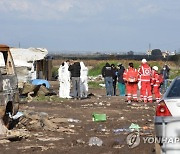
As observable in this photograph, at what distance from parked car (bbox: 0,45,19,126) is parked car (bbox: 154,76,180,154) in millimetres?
6365

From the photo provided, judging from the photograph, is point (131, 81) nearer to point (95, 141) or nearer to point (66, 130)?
point (66, 130)

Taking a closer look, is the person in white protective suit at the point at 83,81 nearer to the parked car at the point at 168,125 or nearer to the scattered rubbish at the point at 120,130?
the scattered rubbish at the point at 120,130

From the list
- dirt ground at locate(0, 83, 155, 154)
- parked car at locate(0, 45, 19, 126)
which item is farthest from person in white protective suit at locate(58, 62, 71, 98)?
parked car at locate(0, 45, 19, 126)

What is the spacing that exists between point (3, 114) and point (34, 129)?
101cm

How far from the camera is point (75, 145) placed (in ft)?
42.6

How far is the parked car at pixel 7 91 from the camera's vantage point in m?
15.1

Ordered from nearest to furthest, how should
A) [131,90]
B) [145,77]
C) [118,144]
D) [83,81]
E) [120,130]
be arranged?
1. [118,144]
2. [120,130]
3. [145,77]
4. [131,90]
5. [83,81]

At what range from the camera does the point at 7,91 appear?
50.4 feet

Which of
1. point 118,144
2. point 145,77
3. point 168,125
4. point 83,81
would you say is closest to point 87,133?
point 118,144

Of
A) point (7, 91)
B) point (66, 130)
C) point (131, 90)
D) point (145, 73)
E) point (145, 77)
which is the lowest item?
point (66, 130)

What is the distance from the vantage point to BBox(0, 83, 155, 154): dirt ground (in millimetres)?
12234

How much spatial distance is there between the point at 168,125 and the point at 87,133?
620 centimetres

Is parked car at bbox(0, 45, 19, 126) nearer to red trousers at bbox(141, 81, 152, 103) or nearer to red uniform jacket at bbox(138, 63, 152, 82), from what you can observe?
red uniform jacket at bbox(138, 63, 152, 82)

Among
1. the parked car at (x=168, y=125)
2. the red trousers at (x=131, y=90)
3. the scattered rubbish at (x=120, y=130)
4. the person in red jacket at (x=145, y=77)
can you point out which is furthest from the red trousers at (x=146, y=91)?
the parked car at (x=168, y=125)
